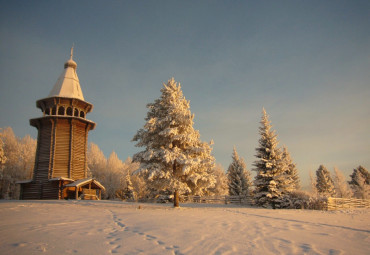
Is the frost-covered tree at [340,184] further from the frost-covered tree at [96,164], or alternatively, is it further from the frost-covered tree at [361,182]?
the frost-covered tree at [96,164]

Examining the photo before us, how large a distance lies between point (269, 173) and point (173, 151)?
12054 millimetres

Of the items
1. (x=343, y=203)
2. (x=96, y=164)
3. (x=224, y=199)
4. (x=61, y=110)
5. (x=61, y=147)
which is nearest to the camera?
(x=343, y=203)

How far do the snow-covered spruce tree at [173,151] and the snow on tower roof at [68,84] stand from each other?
1899cm

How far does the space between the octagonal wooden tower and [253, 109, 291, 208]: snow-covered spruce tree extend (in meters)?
20.9

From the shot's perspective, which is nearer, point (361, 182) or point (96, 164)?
point (361, 182)

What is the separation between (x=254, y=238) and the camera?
259 inches

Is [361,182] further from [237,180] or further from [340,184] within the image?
[237,180]

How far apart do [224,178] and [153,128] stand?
152 feet

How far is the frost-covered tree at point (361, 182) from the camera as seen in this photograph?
50.3 meters

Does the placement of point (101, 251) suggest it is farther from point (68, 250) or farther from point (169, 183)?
point (169, 183)

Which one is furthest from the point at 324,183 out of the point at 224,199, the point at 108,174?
the point at 108,174

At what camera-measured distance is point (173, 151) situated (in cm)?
1753

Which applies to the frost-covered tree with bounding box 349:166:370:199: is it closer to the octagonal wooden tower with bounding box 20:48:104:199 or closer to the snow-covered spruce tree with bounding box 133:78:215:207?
the snow-covered spruce tree with bounding box 133:78:215:207

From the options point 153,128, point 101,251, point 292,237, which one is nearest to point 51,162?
point 153,128
